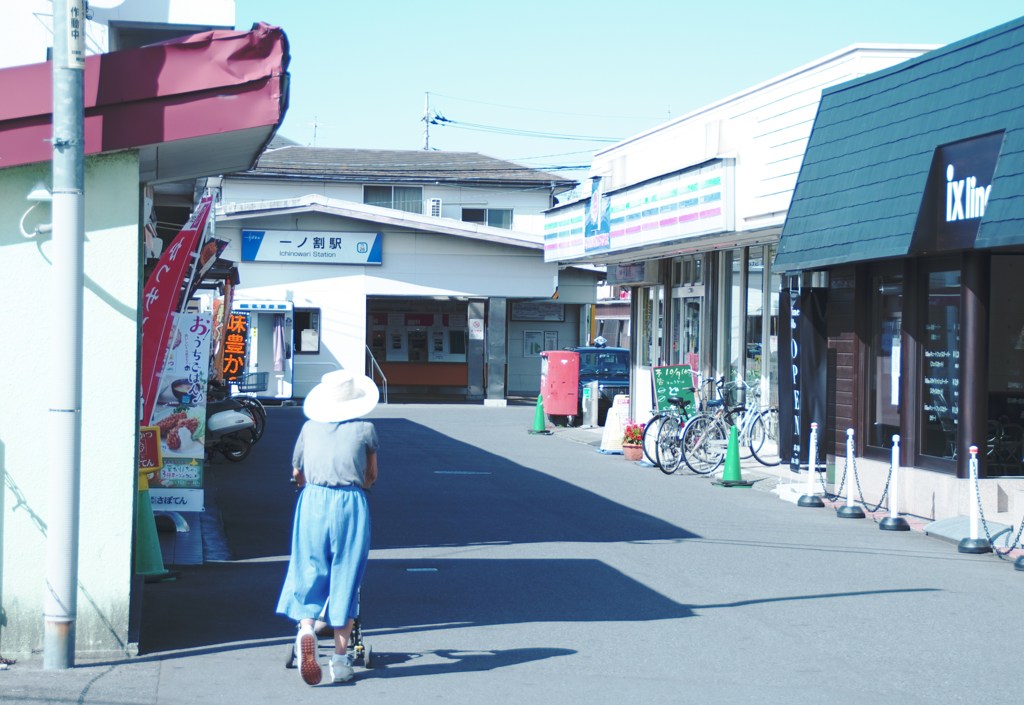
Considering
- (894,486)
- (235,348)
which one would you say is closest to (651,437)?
(894,486)

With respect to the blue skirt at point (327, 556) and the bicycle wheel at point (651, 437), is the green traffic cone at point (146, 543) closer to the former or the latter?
the blue skirt at point (327, 556)

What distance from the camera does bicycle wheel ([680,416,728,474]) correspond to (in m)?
18.2

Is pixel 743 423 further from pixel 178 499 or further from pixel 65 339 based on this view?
pixel 65 339

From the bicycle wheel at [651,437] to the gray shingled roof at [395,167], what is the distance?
2339cm

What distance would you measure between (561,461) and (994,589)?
411 inches

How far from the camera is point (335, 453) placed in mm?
6637

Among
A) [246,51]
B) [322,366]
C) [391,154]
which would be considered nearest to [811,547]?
[246,51]

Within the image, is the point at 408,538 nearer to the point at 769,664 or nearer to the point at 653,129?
the point at 769,664

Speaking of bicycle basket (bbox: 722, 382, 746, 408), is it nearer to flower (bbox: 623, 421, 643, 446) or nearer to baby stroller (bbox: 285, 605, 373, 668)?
flower (bbox: 623, 421, 643, 446)

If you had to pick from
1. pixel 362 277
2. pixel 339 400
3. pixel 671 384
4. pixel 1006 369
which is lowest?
pixel 671 384

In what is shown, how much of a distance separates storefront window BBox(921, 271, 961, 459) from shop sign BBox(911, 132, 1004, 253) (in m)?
0.64

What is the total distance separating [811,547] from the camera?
1152cm

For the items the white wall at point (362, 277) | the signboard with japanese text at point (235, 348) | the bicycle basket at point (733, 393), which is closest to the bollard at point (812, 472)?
the bicycle basket at point (733, 393)

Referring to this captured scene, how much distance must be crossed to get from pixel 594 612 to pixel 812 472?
6939mm
